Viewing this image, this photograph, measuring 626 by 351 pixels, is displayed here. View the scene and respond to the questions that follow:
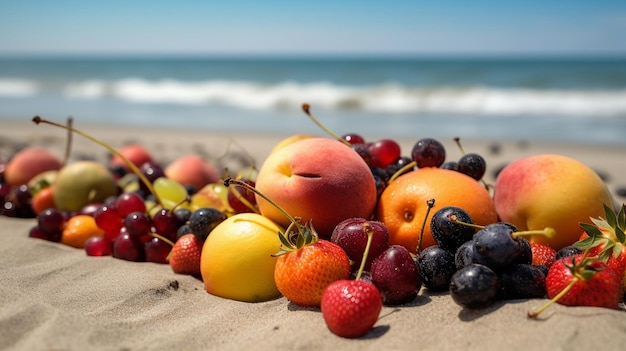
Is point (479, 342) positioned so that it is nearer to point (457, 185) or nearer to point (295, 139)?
point (457, 185)

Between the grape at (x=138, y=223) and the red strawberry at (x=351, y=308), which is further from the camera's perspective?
the grape at (x=138, y=223)

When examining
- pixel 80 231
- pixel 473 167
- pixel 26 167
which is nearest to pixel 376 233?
pixel 473 167

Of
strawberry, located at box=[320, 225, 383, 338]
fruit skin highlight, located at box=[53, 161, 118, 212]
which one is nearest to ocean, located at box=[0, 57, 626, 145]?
fruit skin highlight, located at box=[53, 161, 118, 212]

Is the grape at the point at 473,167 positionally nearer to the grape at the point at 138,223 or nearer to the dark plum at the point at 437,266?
the dark plum at the point at 437,266

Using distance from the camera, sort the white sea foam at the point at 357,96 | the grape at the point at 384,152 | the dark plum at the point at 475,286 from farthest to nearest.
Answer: the white sea foam at the point at 357,96 → the grape at the point at 384,152 → the dark plum at the point at 475,286

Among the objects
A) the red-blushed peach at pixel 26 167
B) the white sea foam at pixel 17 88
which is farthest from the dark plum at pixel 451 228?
the white sea foam at pixel 17 88

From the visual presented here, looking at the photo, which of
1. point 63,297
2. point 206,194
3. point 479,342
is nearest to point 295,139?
point 206,194

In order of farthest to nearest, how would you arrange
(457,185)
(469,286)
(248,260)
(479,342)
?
(457,185) → (248,260) → (469,286) → (479,342)
